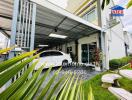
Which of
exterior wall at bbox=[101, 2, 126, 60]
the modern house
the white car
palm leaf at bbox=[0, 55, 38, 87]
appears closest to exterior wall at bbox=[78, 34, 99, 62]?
the modern house

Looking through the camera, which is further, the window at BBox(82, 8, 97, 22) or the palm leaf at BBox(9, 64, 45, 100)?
the window at BBox(82, 8, 97, 22)

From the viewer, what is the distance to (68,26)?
26.7ft

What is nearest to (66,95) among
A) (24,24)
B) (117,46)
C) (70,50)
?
(24,24)

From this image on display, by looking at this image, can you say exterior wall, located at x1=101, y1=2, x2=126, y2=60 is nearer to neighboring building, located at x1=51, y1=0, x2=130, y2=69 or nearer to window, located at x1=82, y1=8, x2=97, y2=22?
neighboring building, located at x1=51, y1=0, x2=130, y2=69

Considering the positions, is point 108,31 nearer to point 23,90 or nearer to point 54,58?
point 54,58

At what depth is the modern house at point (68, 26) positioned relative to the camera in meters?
4.33

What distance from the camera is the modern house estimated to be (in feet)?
14.2

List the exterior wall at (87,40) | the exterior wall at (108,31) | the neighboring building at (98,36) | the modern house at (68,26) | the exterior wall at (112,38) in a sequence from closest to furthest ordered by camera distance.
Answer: the modern house at (68,26) → the exterior wall at (108,31) → the neighboring building at (98,36) → the exterior wall at (112,38) → the exterior wall at (87,40)

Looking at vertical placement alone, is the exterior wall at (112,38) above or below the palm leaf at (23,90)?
above

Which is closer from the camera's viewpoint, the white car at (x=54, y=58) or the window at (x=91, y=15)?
the white car at (x=54, y=58)

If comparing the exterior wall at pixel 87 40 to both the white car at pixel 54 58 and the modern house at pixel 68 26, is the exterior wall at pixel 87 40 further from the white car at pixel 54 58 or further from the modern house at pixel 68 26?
the white car at pixel 54 58

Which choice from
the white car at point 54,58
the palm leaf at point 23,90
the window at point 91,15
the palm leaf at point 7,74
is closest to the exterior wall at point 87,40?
the window at point 91,15

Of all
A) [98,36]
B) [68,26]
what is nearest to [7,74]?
[68,26]

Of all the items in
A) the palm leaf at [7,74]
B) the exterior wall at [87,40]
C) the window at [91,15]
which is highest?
the window at [91,15]
